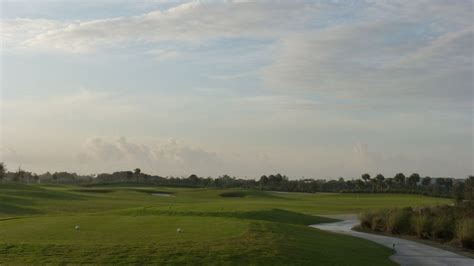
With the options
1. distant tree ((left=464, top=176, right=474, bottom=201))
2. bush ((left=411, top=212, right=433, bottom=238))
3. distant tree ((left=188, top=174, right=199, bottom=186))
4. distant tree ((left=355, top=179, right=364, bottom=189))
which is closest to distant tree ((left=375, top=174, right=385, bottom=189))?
distant tree ((left=355, top=179, right=364, bottom=189))

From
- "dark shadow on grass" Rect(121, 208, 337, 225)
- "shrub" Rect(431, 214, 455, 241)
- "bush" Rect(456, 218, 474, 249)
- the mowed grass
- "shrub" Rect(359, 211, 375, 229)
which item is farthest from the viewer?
"shrub" Rect(359, 211, 375, 229)

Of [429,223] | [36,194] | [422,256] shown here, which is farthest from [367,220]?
[36,194]

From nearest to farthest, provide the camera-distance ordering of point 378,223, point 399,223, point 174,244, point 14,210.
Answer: point 174,244 → point 399,223 → point 378,223 → point 14,210

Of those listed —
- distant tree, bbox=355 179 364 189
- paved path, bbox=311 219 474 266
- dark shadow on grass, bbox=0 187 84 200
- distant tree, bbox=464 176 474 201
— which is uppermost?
distant tree, bbox=355 179 364 189

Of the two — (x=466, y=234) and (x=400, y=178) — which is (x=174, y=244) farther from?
(x=400, y=178)

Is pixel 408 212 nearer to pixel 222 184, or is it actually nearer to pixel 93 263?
pixel 93 263

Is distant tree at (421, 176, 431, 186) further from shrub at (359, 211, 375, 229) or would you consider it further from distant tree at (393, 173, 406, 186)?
shrub at (359, 211, 375, 229)

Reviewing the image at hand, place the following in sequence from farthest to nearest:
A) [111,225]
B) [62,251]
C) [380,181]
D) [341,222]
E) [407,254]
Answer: [380,181]
[341,222]
[111,225]
[407,254]
[62,251]

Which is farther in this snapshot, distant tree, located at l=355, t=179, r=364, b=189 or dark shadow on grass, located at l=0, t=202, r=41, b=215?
distant tree, located at l=355, t=179, r=364, b=189

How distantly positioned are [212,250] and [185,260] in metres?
1.64

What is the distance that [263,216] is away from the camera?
130 feet

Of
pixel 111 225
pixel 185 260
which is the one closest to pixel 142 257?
pixel 185 260

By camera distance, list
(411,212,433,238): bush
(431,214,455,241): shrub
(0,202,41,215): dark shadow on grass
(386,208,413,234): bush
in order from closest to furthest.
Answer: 1. (431,214,455,241): shrub
2. (411,212,433,238): bush
3. (386,208,413,234): bush
4. (0,202,41,215): dark shadow on grass

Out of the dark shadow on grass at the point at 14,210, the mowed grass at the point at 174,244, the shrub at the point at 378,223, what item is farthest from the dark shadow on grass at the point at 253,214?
the dark shadow on grass at the point at 14,210
